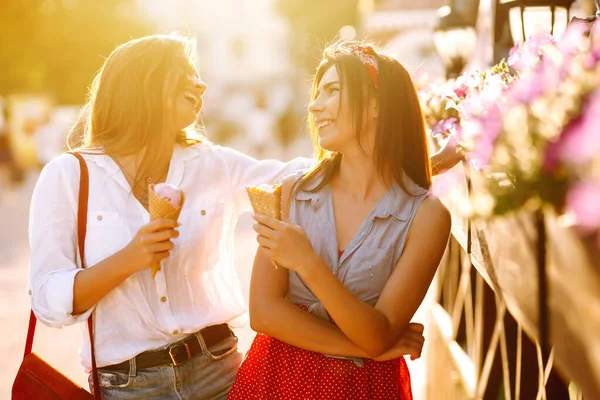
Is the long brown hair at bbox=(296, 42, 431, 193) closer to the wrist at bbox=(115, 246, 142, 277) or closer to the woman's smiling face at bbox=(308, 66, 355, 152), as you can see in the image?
the woman's smiling face at bbox=(308, 66, 355, 152)

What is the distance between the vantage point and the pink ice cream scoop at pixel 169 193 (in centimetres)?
281

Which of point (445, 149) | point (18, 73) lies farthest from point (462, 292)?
point (18, 73)

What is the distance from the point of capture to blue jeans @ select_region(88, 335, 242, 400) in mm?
2996

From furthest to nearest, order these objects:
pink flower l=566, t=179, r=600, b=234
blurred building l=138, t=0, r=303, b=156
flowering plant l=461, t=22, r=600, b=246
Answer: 1. blurred building l=138, t=0, r=303, b=156
2. flowering plant l=461, t=22, r=600, b=246
3. pink flower l=566, t=179, r=600, b=234

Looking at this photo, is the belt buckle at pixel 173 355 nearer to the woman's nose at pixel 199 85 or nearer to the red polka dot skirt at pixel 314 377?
the red polka dot skirt at pixel 314 377

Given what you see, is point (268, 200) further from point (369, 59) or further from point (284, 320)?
point (369, 59)

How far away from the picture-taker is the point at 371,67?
2.71 m

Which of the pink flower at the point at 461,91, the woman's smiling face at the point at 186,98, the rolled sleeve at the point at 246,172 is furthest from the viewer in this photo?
the rolled sleeve at the point at 246,172

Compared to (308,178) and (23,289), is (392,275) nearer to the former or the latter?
(308,178)

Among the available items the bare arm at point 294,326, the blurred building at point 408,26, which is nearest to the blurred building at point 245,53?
the blurred building at point 408,26

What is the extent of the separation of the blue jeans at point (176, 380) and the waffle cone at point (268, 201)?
0.82 meters

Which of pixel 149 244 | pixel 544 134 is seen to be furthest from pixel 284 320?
pixel 544 134

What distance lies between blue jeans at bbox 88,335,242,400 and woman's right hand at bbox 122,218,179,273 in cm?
46

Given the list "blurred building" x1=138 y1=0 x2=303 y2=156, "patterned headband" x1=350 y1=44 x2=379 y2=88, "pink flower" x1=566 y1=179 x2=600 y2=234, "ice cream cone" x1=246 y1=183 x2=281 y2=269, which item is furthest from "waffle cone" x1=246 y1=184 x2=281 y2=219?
"blurred building" x1=138 y1=0 x2=303 y2=156
